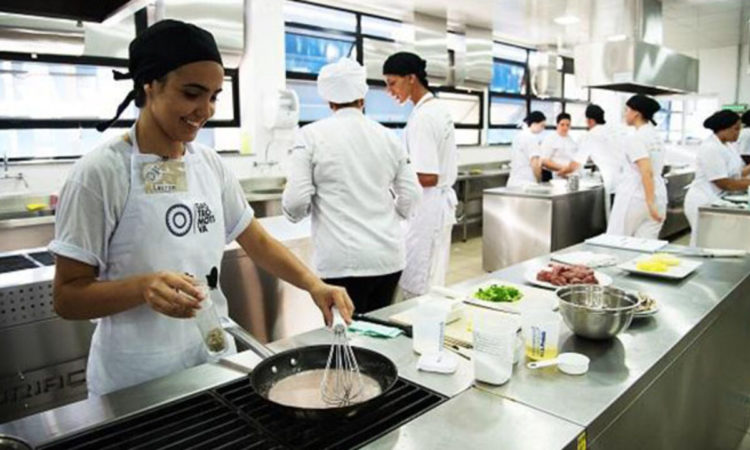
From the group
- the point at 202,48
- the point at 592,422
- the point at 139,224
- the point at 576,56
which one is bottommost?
the point at 592,422

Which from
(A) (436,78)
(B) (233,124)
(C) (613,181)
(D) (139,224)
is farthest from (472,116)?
(D) (139,224)

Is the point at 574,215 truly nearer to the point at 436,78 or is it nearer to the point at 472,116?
the point at 436,78

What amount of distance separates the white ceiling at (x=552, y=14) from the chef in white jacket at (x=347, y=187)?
3.68m

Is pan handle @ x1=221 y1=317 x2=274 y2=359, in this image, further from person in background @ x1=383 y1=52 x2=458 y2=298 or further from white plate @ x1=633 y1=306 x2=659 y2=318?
person in background @ x1=383 y1=52 x2=458 y2=298

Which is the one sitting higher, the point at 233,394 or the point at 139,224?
the point at 139,224

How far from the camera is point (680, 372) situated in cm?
153

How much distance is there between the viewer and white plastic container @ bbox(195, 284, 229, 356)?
45.6 inches

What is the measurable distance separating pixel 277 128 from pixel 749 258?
12.4 ft

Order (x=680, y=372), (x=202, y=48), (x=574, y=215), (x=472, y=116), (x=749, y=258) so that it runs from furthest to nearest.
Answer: (x=472, y=116)
(x=574, y=215)
(x=749, y=258)
(x=680, y=372)
(x=202, y=48)

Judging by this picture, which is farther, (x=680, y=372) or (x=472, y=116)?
(x=472, y=116)

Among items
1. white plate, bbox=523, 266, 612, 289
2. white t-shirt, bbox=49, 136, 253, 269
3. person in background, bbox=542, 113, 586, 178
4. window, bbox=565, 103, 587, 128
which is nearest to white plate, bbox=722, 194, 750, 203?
person in background, bbox=542, 113, 586, 178

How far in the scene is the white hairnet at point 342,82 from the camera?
2182 mm

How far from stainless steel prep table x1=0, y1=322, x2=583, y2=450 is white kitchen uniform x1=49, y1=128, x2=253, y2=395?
0.10 meters

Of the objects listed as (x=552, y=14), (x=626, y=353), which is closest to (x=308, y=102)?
(x=552, y=14)
